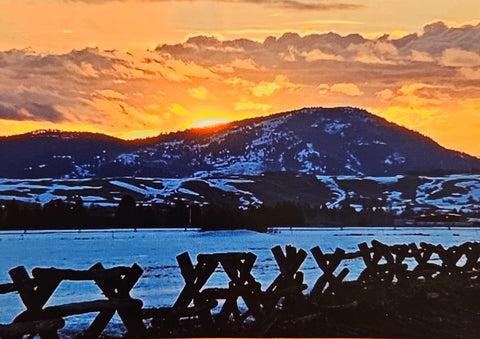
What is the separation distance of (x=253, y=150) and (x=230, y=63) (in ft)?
1.73

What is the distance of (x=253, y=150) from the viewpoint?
5.97 meters

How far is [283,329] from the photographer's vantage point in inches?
232

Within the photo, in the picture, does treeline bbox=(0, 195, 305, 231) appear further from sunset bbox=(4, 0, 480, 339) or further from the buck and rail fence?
the buck and rail fence

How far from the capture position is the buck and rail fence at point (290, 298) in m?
5.12

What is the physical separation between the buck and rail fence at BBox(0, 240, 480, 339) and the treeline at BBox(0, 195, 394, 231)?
0.66 ft

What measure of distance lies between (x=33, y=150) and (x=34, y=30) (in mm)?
681

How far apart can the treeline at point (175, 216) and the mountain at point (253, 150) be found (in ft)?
0.67

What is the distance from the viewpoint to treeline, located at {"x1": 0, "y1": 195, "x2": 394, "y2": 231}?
5.63m

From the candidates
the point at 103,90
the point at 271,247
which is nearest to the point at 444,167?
the point at 271,247

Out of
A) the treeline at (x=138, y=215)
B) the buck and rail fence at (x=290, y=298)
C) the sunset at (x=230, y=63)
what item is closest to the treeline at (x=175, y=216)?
the treeline at (x=138, y=215)

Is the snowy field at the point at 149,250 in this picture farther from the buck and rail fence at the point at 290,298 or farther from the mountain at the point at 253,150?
the mountain at the point at 253,150

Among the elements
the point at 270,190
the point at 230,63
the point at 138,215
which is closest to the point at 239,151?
the point at 270,190

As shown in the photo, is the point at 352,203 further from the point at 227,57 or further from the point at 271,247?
the point at 227,57

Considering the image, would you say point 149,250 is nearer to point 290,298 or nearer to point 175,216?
point 175,216
